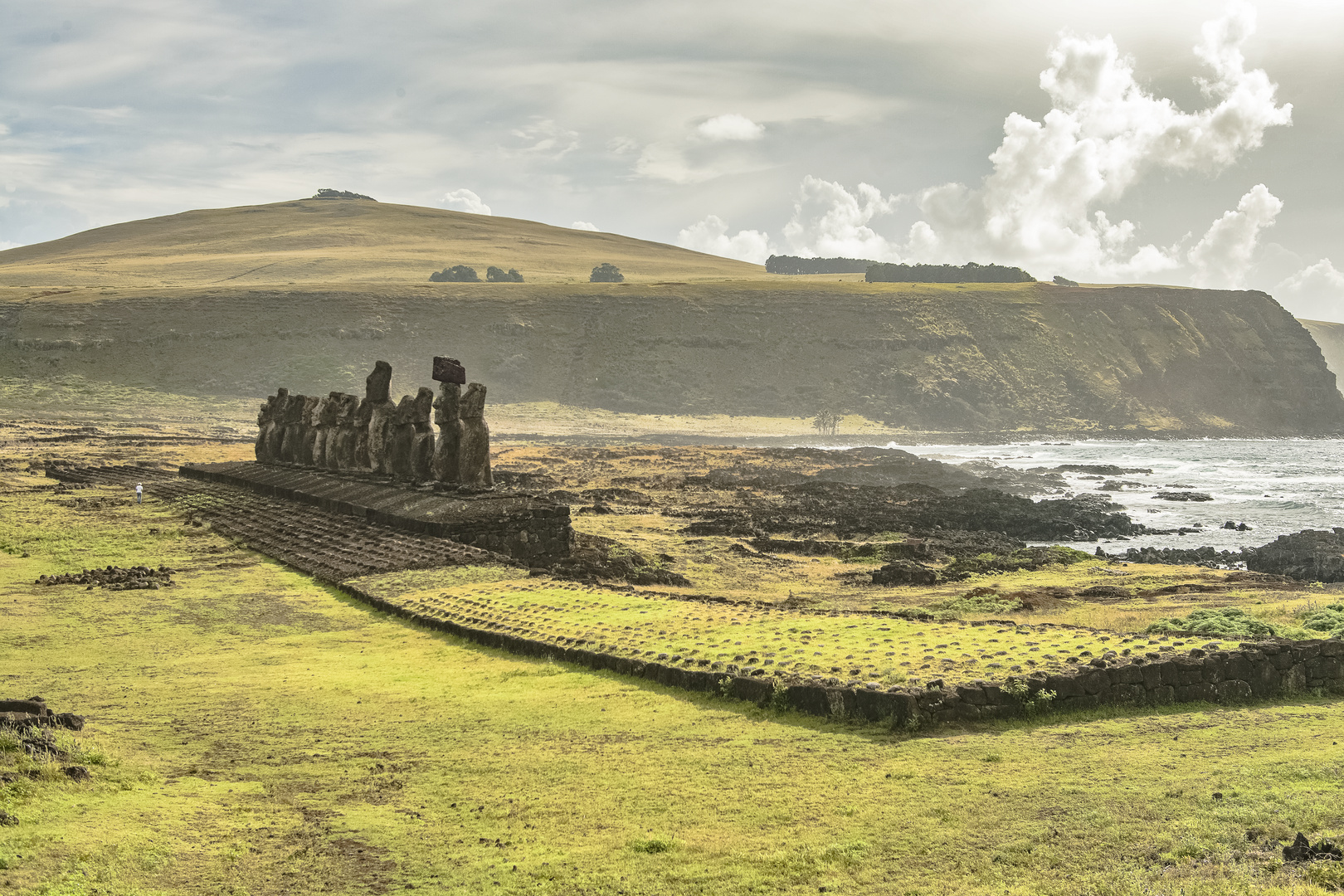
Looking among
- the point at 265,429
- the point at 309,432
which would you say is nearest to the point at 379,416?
the point at 309,432

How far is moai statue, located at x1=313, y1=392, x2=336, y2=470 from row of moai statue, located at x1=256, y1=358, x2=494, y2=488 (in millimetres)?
23

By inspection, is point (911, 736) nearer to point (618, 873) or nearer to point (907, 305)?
point (618, 873)

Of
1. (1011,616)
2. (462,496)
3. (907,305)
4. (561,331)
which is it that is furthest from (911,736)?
(907,305)

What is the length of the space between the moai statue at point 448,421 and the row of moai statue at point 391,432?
2 centimetres

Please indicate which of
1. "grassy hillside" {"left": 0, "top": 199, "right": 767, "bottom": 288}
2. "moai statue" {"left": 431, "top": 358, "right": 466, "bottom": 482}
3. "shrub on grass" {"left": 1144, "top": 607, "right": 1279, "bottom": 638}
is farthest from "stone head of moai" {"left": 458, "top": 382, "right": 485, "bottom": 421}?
"grassy hillside" {"left": 0, "top": 199, "right": 767, "bottom": 288}

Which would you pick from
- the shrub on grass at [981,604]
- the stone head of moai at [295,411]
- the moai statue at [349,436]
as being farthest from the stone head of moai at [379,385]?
the shrub on grass at [981,604]

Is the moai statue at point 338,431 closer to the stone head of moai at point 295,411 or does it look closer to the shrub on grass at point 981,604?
the stone head of moai at point 295,411

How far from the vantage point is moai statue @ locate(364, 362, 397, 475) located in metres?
26.1

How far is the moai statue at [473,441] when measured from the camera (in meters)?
22.9

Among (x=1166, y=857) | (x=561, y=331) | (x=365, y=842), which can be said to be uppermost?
(x=561, y=331)

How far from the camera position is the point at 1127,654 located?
33.7ft

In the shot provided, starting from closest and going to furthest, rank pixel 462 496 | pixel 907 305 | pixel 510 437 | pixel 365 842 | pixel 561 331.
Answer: pixel 365 842
pixel 462 496
pixel 510 437
pixel 561 331
pixel 907 305

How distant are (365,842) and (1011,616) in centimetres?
1257

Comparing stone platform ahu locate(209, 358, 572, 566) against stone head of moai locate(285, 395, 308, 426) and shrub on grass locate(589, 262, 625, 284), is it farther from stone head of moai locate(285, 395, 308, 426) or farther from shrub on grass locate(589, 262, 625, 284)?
shrub on grass locate(589, 262, 625, 284)
